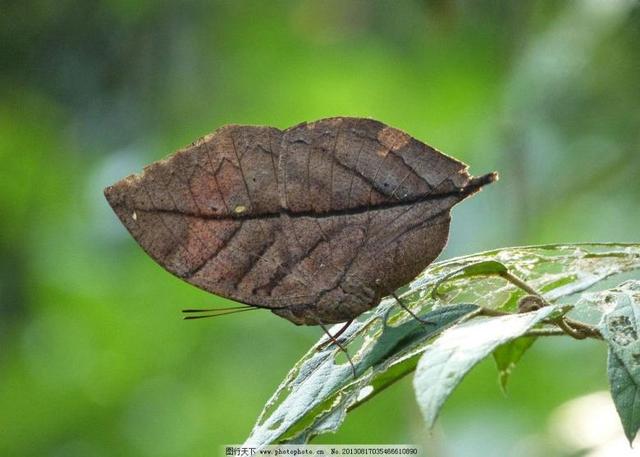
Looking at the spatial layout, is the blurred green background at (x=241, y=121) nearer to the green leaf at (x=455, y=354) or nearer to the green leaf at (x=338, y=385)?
the green leaf at (x=338, y=385)

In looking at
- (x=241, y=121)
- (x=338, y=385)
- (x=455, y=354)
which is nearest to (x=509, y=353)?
(x=338, y=385)

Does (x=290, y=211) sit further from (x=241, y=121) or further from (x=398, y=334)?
(x=241, y=121)

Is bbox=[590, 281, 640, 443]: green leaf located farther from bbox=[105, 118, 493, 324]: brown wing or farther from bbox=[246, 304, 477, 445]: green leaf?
bbox=[105, 118, 493, 324]: brown wing

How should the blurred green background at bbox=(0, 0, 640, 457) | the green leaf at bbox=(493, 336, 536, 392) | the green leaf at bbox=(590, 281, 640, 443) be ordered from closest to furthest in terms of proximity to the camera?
the green leaf at bbox=(590, 281, 640, 443) → the green leaf at bbox=(493, 336, 536, 392) → the blurred green background at bbox=(0, 0, 640, 457)

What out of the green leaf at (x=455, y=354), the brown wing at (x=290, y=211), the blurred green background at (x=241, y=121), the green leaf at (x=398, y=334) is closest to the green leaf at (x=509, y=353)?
the green leaf at (x=398, y=334)

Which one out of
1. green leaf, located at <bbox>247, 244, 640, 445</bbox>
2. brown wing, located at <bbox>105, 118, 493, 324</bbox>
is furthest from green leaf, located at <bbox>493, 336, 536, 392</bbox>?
brown wing, located at <bbox>105, 118, 493, 324</bbox>

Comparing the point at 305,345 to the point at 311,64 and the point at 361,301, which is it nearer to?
the point at 311,64

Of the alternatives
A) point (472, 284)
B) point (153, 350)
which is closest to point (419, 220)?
point (472, 284)
